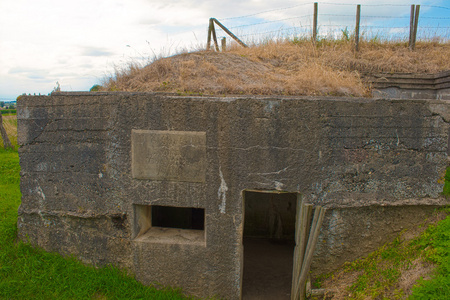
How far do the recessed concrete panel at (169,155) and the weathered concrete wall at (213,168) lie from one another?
0.03 feet

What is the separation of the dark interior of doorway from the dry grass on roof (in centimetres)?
169

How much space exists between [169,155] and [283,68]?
10.6 ft

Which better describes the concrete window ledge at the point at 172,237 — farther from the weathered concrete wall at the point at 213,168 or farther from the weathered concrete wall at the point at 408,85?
the weathered concrete wall at the point at 408,85

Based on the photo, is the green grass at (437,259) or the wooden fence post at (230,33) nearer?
the green grass at (437,259)

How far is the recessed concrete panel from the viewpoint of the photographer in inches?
126

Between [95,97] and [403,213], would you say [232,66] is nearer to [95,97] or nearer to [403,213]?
[95,97]

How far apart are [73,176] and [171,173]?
1111mm

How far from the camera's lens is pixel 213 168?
3.20 m

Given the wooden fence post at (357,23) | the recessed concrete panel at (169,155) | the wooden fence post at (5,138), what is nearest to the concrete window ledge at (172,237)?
the recessed concrete panel at (169,155)

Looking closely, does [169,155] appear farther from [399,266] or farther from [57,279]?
[399,266]

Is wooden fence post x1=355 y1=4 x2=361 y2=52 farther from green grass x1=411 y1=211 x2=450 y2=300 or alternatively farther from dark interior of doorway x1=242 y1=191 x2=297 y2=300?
green grass x1=411 y1=211 x2=450 y2=300

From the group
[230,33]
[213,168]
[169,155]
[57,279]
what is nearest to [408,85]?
[230,33]

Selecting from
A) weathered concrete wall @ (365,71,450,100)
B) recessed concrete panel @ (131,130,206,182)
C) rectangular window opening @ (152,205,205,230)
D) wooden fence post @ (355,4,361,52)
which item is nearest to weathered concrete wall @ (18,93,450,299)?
recessed concrete panel @ (131,130,206,182)

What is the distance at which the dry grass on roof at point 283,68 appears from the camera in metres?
4.27
